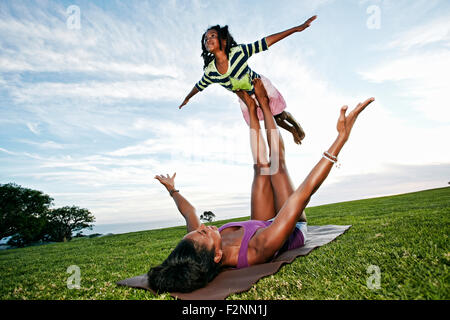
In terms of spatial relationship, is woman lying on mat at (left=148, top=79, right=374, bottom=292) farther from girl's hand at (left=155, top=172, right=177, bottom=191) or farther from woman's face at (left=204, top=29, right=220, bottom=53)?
woman's face at (left=204, top=29, right=220, bottom=53)

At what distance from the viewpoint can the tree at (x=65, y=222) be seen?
37.2 m

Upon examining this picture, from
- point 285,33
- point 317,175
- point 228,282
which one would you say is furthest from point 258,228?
point 285,33

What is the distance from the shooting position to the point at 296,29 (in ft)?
15.6

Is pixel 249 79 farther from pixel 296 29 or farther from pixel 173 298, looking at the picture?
pixel 173 298

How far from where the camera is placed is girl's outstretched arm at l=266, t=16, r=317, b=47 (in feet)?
15.5

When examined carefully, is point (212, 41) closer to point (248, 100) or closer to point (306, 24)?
point (248, 100)

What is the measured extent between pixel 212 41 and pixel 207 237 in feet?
13.6

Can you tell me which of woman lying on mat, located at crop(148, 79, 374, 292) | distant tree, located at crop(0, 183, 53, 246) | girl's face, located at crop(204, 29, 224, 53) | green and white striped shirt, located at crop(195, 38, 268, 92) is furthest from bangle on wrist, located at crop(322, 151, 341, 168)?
distant tree, located at crop(0, 183, 53, 246)

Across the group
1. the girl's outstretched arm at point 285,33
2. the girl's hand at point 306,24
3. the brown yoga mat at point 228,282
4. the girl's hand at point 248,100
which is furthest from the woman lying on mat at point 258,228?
the girl's hand at point 306,24

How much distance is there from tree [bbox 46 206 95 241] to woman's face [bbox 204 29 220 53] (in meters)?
40.8

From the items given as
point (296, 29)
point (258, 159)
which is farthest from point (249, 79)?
point (258, 159)

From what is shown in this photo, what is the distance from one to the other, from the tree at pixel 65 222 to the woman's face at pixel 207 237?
41.6 metres

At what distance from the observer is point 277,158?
14.3ft
